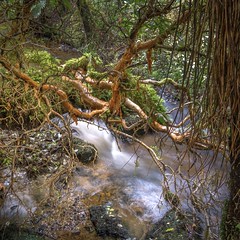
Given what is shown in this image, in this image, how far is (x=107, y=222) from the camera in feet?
13.6

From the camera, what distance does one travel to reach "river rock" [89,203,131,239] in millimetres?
4016

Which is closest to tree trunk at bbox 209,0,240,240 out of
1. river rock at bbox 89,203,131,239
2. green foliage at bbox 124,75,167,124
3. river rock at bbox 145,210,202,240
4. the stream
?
green foliage at bbox 124,75,167,124

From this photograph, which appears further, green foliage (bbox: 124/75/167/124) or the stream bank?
the stream bank

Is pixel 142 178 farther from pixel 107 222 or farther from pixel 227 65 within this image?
pixel 227 65

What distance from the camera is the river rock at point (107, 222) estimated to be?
13.2 ft

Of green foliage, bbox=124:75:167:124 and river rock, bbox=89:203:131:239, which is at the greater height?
green foliage, bbox=124:75:167:124

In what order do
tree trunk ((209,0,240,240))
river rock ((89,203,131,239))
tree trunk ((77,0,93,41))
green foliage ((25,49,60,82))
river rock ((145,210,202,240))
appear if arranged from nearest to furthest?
tree trunk ((209,0,240,240))
tree trunk ((77,0,93,41))
river rock ((145,210,202,240))
river rock ((89,203,131,239))
green foliage ((25,49,60,82))

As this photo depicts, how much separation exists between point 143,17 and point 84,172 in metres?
3.31

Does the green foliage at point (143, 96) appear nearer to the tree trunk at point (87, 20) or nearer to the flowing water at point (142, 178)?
the flowing water at point (142, 178)

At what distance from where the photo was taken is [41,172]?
5.02 metres

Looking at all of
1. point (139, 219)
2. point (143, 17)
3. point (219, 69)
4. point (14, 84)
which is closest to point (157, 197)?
point (139, 219)

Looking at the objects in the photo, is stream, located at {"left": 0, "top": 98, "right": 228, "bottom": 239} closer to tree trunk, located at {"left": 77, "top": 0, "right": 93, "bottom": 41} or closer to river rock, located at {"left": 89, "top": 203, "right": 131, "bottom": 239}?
river rock, located at {"left": 89, "top": 203, "right": 131, "bottom": 239}

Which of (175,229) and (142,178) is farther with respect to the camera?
(142,178)

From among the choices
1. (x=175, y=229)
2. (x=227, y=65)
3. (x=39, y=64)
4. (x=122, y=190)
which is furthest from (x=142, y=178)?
(x=227, y=65)
